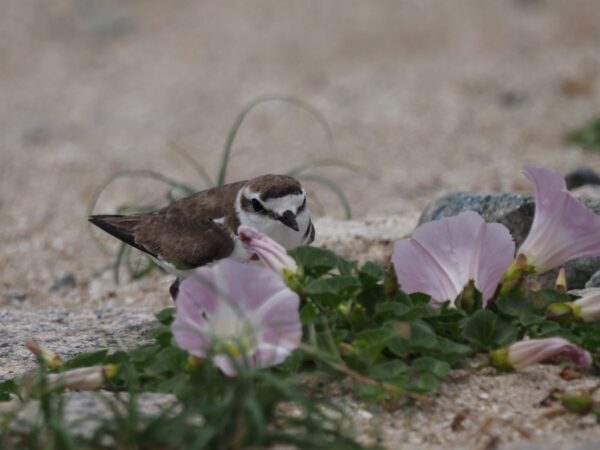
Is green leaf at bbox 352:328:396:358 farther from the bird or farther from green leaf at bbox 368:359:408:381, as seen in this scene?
the bird

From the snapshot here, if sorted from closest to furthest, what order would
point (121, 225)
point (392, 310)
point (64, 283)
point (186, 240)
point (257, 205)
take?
point (392, 310)
point (257, 205)
point (186, 240)
point (121, 225)
point (64, 283)

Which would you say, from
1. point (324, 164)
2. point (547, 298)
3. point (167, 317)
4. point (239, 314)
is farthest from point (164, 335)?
point (324, 164)

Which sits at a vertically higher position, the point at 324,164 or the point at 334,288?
the point at 334,288

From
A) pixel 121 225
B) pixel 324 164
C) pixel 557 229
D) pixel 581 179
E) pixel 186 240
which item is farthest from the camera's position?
pixel 324 164

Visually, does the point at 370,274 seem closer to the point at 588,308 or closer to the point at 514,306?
the point at 514,306

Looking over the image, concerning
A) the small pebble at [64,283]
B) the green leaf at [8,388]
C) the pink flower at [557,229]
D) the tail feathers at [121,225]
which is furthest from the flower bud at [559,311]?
the small pebble at [64,283]

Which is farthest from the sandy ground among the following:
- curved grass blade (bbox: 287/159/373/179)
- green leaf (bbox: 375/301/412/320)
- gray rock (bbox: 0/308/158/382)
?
green leaf (bbox: 375/301/412/320)
